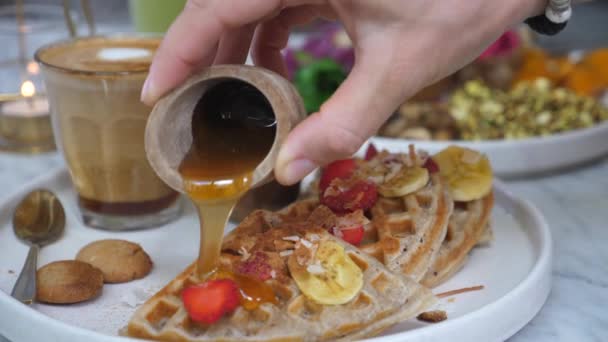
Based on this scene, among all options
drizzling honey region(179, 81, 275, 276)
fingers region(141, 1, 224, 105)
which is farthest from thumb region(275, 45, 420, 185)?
fingers region(141, 1, 224, 105)

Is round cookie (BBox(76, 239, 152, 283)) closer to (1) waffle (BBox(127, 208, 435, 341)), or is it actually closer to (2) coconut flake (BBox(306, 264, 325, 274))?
(1) waffle (BBox(127, 208, 435, 341))

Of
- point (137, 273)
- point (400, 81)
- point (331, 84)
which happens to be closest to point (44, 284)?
point (137, 273)

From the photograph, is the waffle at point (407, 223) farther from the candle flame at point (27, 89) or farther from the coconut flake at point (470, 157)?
the candle flame at point (27, 89)

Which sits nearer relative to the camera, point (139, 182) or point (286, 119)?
Result: point (286, 119)

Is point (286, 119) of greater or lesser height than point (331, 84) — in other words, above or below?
above

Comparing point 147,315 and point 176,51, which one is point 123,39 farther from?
point 147,315

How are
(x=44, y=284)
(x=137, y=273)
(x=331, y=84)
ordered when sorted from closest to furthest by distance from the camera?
(x=44, y=284) < (x=137, y=273) < (x=331, y=84)

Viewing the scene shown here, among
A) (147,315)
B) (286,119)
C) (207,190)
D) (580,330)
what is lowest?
(580,330)
